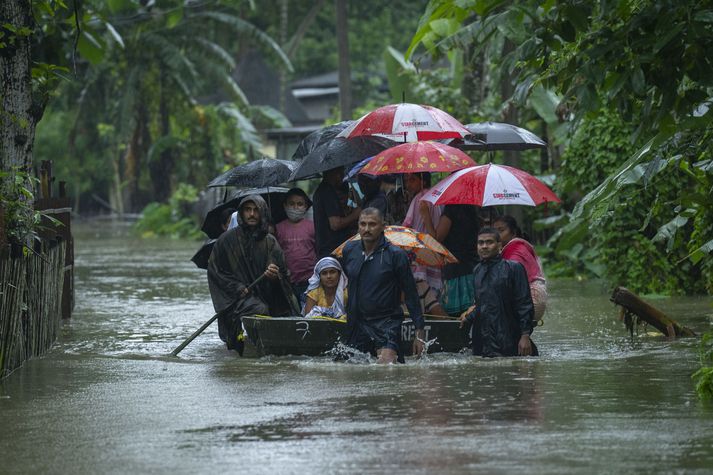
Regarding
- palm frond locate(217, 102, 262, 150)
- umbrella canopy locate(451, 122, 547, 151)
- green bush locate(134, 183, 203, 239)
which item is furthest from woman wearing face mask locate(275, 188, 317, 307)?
palm frond locate(217, 102, 262, 150)

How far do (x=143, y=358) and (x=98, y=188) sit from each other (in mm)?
59963

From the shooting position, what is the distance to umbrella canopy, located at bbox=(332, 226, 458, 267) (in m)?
12.8

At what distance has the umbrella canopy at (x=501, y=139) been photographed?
1456 cm

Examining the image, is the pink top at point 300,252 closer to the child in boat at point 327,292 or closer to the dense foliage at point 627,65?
the child in boat at point 327,292

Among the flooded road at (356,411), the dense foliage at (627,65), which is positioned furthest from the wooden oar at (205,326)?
the dense foliage at (627,65)

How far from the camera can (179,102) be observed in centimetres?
4981

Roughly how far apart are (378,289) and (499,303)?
1.07 m

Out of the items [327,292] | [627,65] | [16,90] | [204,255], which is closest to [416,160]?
[327,292]

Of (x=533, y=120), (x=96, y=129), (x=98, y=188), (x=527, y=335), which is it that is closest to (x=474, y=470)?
(x=527, y=335)

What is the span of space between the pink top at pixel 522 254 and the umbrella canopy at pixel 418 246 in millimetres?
547

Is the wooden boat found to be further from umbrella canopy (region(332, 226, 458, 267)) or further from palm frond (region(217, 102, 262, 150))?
palm frond (region(217, 102, 262, 150))

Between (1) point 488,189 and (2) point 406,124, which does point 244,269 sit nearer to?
(2) point 406,124

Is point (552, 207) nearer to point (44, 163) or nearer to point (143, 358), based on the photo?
point (44, 163)

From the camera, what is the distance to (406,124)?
550 inches
